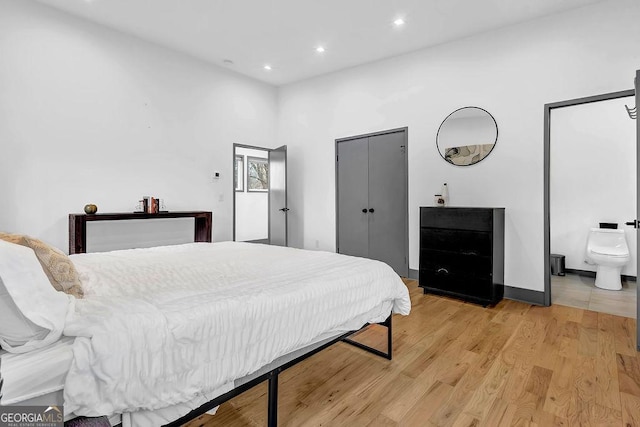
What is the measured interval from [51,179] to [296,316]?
3.52 meters

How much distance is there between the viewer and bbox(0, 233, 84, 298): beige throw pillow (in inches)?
47.2

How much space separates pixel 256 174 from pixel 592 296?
19.4 ft

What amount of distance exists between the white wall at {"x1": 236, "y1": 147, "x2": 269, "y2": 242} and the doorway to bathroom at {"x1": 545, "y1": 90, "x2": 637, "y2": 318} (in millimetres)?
5050

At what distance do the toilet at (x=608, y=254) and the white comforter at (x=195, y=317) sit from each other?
327 centimetres

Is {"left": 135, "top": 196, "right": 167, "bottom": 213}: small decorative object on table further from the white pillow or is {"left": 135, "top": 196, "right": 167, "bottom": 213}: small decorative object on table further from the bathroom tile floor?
the bathroom tile floor

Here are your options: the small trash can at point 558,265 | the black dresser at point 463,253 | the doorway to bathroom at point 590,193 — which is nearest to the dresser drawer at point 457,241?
the black dresser at point 463,253

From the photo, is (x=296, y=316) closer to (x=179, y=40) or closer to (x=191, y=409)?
(x=191, y=409)

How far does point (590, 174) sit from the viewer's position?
436cm

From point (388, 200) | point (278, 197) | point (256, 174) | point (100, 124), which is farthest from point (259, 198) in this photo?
point (100, 124)

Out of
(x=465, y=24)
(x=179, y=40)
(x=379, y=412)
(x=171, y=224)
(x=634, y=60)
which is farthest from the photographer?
(x=171, y=224)

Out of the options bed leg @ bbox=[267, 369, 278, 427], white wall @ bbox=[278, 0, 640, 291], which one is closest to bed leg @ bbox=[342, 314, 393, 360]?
bed leg @ bbox=[267, 369, 278, 427]

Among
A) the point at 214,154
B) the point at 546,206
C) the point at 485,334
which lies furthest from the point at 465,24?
the point at 214,154

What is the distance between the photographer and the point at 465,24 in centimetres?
358

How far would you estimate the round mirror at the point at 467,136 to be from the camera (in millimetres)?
3705
